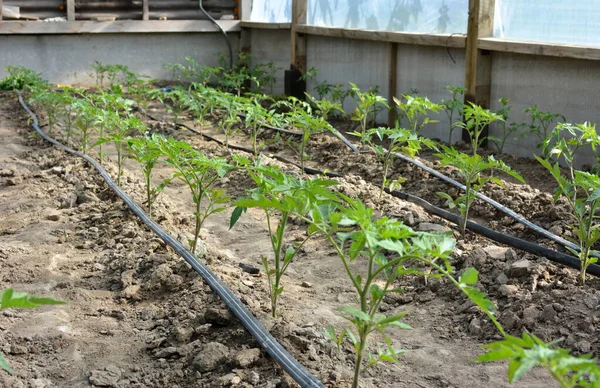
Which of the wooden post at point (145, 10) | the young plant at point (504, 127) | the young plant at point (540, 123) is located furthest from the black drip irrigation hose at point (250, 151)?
the wooden post at point (145, 10)

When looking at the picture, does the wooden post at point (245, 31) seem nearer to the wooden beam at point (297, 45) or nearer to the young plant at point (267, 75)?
the young plant at point (267, 75)

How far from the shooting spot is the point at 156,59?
1188cm

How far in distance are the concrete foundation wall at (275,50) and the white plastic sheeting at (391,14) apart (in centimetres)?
32

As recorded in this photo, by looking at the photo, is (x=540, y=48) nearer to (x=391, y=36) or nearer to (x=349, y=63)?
(x=391, y=36)

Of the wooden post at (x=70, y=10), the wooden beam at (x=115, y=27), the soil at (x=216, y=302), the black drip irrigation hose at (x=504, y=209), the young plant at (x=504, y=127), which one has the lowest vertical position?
the soil at (x=216, y=302)

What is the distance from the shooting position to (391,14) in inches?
317

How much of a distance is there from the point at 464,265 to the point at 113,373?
185 cm

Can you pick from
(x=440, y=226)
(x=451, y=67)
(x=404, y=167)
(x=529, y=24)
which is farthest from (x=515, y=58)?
(x=440, y=226)

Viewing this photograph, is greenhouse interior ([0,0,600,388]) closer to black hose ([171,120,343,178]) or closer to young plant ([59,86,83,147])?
black hose ([171,120,343,178])

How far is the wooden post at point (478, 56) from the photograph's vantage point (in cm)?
662

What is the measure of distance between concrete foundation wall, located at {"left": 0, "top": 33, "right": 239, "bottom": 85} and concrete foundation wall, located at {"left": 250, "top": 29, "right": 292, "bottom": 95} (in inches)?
29.9

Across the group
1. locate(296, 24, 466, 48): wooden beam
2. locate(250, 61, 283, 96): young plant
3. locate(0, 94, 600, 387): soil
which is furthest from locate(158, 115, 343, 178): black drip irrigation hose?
locate(250, 61, 283, 96): young plant

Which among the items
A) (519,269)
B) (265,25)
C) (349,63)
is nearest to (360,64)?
(349,63)

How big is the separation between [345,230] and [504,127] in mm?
3796
